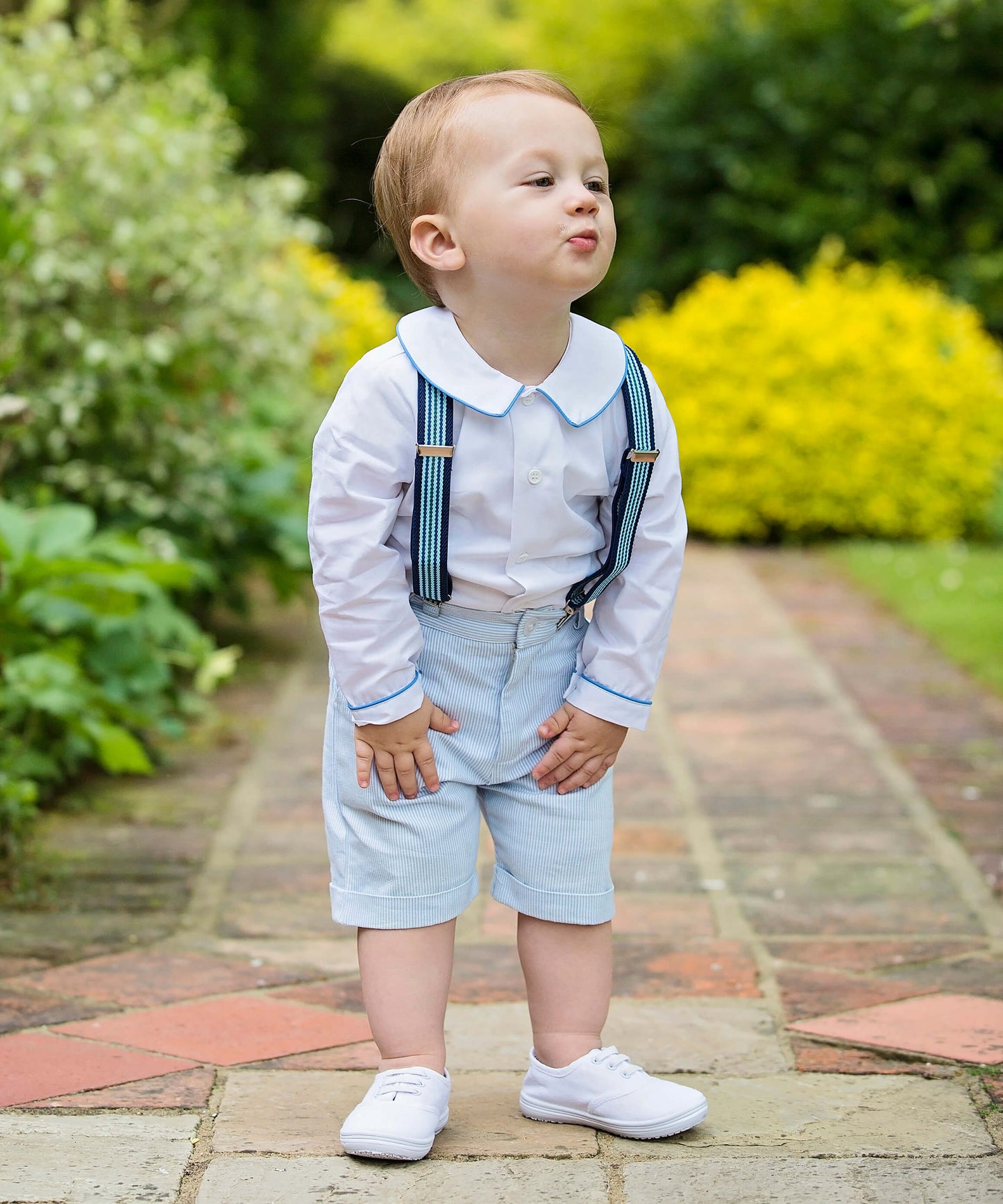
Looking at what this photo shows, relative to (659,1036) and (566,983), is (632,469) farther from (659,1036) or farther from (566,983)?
(659,1036)

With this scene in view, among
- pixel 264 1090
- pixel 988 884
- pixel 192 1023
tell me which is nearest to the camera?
pixel 264 1090

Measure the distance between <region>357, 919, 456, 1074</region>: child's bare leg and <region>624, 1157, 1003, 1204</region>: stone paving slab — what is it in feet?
0.98

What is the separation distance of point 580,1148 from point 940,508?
6071 millimetres

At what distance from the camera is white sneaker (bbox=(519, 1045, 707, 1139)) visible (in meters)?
1.86

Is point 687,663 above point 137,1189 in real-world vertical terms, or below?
below

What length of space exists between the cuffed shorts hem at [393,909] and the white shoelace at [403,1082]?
0.18 metres

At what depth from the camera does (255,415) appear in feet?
16.7

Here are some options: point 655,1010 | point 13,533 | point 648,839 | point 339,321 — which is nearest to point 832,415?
point 339,321

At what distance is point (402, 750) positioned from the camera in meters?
1.84

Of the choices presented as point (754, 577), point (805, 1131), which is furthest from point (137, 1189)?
point (754, 577)

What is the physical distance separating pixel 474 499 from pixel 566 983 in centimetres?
65

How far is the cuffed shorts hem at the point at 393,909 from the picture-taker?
1869mm

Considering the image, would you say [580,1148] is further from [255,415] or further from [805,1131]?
[255,415]

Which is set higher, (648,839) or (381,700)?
(381,700)
